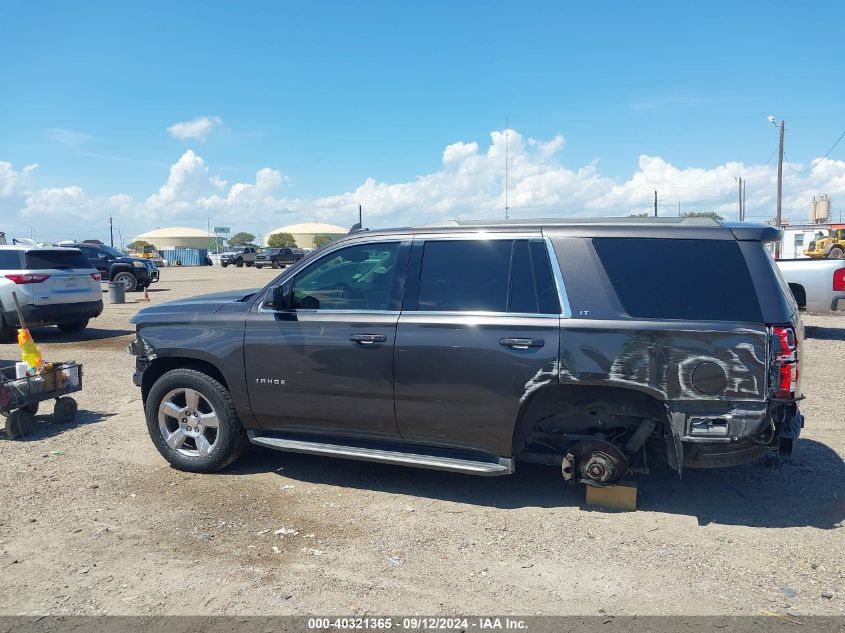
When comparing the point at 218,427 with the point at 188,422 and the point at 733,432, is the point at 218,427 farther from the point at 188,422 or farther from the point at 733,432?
the point at 733,432

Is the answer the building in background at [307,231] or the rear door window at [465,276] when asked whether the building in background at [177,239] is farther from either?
the rear door window at [465,276]

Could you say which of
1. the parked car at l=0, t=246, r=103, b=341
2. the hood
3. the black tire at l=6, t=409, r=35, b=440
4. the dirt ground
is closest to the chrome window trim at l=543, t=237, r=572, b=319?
the dirt ground

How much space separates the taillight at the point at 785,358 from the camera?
4027 mm

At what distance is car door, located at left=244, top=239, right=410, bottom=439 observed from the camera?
4.76 metres

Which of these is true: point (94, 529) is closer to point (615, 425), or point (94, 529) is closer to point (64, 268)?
point (615, 425)

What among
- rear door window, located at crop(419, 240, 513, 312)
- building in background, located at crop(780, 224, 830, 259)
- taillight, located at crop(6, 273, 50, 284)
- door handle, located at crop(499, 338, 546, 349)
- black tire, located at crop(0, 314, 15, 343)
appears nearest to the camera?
door handle, located at crop(499, 338, 546, 349)

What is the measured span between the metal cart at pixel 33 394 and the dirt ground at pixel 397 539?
1.10ft

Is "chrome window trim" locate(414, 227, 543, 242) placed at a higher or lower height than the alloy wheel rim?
higher

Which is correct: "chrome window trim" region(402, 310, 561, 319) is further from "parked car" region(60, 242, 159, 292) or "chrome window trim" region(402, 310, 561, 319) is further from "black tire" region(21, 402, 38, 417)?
"parked car" region(60, 242, 159, 292)

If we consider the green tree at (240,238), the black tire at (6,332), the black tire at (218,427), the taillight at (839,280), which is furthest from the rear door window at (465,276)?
the green tree at (240,238)

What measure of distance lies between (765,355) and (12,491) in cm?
535

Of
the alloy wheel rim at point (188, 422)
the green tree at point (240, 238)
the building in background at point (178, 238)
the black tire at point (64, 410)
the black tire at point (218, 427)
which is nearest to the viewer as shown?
the black tire at point (218, 427)

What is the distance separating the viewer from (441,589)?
142 inches

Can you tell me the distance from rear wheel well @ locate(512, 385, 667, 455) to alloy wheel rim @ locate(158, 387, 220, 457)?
2466 mm
